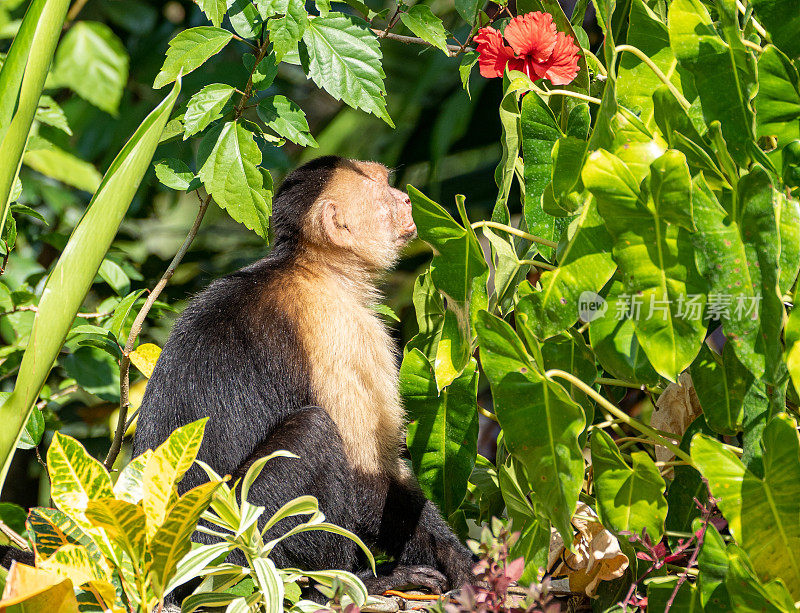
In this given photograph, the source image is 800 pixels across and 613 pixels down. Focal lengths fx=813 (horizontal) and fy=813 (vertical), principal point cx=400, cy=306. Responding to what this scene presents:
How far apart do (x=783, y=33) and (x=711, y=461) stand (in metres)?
0.66

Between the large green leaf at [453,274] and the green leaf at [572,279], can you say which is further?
the large green leaf at [453,274]

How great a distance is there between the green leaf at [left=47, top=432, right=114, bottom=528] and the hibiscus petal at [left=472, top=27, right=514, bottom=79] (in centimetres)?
87

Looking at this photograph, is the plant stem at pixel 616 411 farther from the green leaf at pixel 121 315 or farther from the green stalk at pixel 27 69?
the green leaf at pixel 121 315

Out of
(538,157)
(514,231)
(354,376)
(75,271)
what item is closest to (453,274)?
(514,231)

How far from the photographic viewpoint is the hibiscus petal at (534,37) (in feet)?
4.30

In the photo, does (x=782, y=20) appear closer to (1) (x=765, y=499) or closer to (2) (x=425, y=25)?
(1) (x=765, y=499)

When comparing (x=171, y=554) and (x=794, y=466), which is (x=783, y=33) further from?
(x=171, y=554)

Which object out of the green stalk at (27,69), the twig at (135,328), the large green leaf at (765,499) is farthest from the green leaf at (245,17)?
the large green leaf at (765,499)

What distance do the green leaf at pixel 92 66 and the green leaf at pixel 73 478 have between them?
2087 mm

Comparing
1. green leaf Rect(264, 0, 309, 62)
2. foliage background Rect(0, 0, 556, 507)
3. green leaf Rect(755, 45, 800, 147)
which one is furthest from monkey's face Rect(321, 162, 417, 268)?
green leaf Rect(755, 45, 800, 147)

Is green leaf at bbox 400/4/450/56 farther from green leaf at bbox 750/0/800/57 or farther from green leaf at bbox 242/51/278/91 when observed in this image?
green leaf at bbox 750/0/800/57

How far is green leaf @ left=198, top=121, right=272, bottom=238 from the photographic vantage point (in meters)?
1.87

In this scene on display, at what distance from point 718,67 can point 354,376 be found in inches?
48.0

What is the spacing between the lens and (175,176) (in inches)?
81.0
